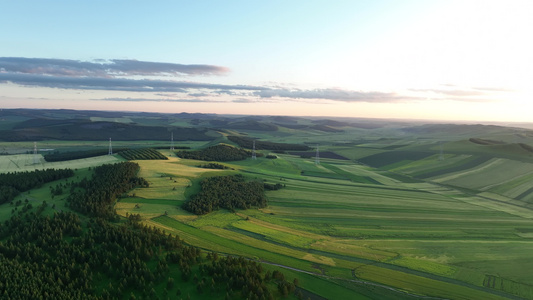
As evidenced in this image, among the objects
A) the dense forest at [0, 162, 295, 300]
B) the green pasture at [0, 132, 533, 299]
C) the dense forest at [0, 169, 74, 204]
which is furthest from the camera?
the dense forest at [0, 169, 74, 204]

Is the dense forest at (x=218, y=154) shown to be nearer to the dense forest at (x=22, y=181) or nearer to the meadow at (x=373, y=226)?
the meadow at (x=373, y=226)

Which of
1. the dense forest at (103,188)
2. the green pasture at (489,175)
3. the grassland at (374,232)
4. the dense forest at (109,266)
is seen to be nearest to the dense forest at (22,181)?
the dense forest at (103,188)

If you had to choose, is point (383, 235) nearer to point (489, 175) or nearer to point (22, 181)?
point (489, 175)

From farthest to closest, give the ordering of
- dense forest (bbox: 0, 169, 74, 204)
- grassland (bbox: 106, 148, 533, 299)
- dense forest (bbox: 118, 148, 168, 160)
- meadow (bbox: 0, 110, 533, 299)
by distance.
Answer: dense forest (bbox: 118, 148, 168, 160)
dense forest (bbox: 0, 169, 74, 204)
grassland (bbox: 106, 148, 533, 299)
meadow (bbox: 0, 110, 533, 299)

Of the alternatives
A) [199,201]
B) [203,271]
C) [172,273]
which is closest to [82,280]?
[172,273]

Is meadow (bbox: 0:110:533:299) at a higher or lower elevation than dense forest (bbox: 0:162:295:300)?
lower

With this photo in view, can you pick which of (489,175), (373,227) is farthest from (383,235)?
(489,175)

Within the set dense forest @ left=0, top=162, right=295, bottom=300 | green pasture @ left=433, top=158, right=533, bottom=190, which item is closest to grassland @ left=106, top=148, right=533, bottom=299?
dense forest @ left=0, top=162, right=295, bottom=300

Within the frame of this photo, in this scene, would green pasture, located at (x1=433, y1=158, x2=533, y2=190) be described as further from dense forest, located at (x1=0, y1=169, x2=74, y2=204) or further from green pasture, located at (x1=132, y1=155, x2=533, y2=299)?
dense forest, located at (x1=0, y1=169, x2=74, y2=204)
